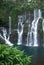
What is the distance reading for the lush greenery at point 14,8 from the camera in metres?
28.8

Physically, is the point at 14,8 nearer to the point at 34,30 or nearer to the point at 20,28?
the point at 20,28

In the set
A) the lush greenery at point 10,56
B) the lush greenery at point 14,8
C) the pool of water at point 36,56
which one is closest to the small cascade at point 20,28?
the lush greenery at point 14,8

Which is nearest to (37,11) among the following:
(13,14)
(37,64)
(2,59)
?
(13,14)

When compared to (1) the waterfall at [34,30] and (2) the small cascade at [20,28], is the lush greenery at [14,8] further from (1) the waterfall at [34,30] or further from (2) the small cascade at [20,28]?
(1) the waterfall at [34,30]

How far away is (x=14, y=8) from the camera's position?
29.3 metres

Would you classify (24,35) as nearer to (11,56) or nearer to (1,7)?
(1,7)

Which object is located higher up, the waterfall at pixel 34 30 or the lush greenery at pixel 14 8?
the lush greenery at pixel 14 8

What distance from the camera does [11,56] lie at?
4.54m

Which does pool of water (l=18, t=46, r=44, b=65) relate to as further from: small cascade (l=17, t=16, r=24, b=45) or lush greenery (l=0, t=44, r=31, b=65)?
small cascade (l=17, t=16, r=24, b=45)

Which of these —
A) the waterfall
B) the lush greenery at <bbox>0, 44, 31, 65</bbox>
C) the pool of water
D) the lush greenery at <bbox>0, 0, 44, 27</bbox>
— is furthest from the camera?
the lush greenery at <bbox>0, 0, 44, 27</bbox>

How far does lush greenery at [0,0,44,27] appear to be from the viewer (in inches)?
1134

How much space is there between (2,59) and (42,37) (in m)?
22.9

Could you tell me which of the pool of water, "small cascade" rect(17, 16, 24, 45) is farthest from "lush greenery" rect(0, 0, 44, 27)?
the pool of water

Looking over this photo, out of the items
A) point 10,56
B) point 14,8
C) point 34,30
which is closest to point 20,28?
point 34,30
